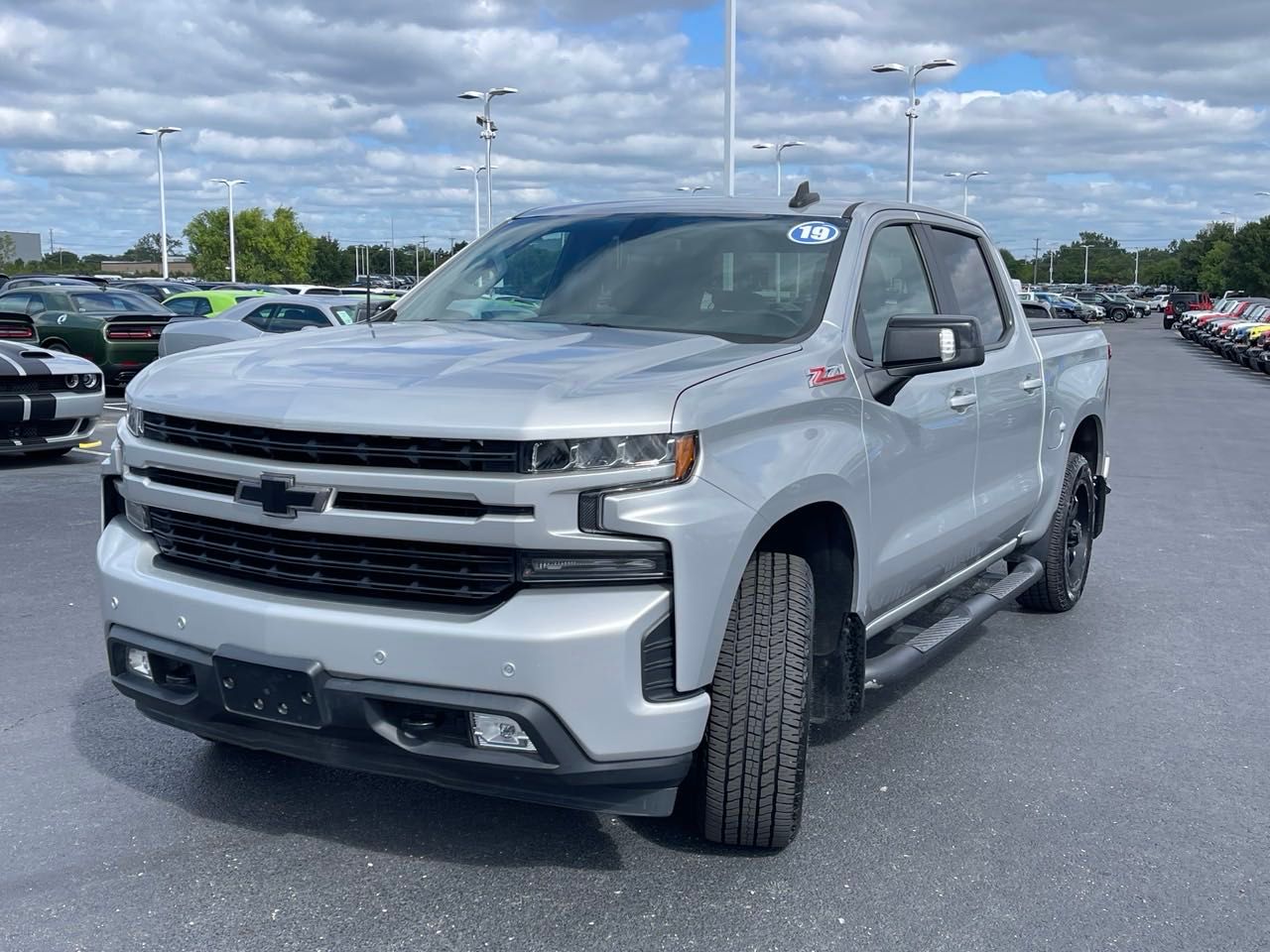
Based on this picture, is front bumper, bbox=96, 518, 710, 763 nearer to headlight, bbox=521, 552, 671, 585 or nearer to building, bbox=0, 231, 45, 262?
headlight, bbox=521, 552, 671, 585

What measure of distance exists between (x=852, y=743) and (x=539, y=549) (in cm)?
205

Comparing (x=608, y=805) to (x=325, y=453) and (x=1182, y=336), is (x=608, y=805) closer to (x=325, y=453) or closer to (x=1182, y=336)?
(x=325, y=453)

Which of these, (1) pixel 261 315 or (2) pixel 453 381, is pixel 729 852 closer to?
(2) pixel 453 381

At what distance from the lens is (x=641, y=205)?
16.3 ft

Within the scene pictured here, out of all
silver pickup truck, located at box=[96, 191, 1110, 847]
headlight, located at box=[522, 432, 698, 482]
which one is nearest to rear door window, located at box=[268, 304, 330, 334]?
silver pickup truck, located at box=[96, 191, 1110, 847]

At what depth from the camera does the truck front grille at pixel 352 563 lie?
3.11 meters

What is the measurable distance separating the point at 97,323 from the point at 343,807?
15.7m

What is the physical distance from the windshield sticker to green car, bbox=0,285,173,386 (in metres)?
14.6

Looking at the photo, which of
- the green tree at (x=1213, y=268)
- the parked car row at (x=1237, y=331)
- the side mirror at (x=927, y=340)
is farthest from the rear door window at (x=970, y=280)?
the green tree at (x=1213, y=268)

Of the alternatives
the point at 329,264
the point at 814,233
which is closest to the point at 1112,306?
the point at 329,264

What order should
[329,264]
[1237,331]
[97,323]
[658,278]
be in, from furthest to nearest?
[329,264]
[1237,331]
[97,323]
[658,278]

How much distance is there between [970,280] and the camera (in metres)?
5.57

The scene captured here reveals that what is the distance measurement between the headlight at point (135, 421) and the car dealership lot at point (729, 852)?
1166mm

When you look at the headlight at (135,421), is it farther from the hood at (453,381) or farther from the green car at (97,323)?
the green car at (97,323)
